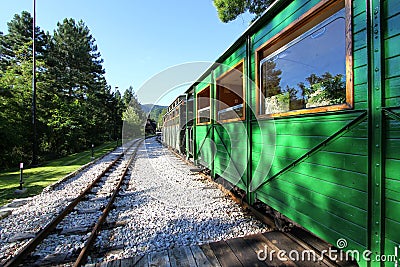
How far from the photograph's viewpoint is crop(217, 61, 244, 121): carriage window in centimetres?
448

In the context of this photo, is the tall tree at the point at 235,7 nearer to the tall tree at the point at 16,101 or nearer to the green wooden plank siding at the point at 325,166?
the green wooden plank siding at the point at 325,166

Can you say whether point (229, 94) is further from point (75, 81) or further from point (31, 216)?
point (75, 81)

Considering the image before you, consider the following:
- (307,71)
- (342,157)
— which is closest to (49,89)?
(307,71)

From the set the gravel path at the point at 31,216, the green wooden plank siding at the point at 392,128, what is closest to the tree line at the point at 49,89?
the gravel path at the point at 31,216

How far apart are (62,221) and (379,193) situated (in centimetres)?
432

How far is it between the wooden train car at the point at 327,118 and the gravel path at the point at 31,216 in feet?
11.2

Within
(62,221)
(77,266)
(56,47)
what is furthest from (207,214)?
(56,47)

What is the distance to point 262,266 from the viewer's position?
2.14m

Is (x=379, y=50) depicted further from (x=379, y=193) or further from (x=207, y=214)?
(x=207, y=214)

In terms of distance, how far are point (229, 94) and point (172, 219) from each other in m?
3.08

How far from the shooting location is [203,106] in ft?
22.0

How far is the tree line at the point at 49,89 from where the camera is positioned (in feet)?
36.4

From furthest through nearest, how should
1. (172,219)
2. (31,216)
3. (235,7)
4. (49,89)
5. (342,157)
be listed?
(49,89)
(235,7)
(31,216)
(172,219)
(342,157)

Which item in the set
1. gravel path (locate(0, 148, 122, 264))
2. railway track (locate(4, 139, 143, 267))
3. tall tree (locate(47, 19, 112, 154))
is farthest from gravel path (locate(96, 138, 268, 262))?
tall tree (locate(47, 19, 112, 154))
